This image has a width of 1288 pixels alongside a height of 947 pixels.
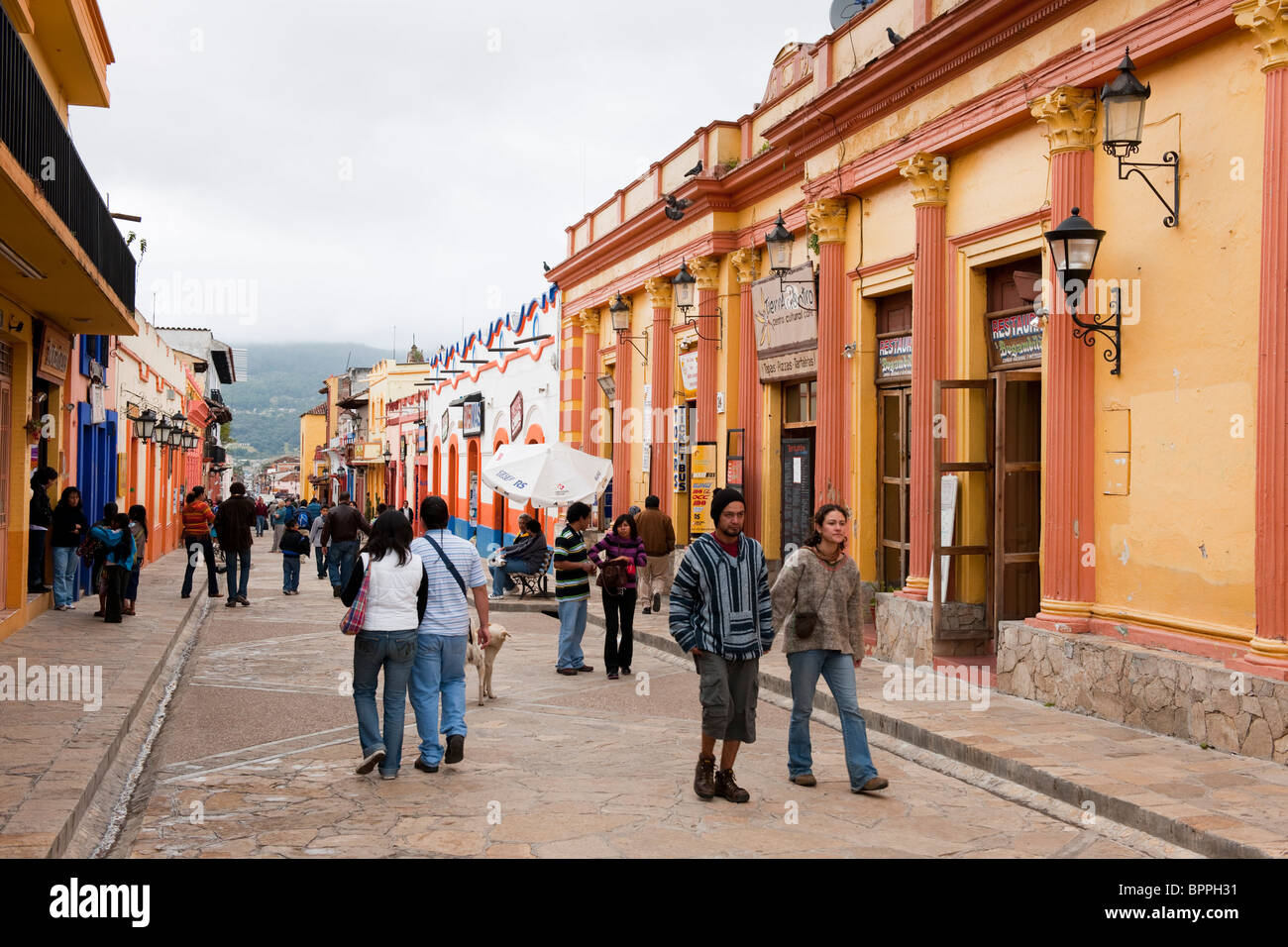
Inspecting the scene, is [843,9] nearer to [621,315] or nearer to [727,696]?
[621,315]

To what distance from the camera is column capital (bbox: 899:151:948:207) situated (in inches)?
477

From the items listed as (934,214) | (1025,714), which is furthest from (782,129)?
(1025,714)

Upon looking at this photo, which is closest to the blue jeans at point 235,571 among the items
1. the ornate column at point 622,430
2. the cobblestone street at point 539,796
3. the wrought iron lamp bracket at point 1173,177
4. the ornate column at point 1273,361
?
the ornate column at point 622,430

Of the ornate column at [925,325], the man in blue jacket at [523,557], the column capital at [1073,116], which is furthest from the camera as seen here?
the man in blue jacket at [523,557]

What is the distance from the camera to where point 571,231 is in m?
26.6

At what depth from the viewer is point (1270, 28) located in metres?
7.81

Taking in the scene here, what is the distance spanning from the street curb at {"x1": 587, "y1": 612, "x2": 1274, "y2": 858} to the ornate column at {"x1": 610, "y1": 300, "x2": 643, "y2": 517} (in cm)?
1280

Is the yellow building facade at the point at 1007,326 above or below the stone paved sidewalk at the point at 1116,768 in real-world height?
above

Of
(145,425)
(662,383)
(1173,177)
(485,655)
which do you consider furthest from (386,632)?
(145,425)

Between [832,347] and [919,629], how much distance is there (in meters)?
4.00

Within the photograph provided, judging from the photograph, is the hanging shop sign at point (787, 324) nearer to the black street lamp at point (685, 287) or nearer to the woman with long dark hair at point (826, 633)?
the black street lamp at point (685, 287)

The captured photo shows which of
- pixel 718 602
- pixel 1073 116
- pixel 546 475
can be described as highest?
pixel 1073 116

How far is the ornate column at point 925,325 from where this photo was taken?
39.7 feet

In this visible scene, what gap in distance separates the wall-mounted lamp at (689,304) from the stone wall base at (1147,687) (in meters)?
9.11
